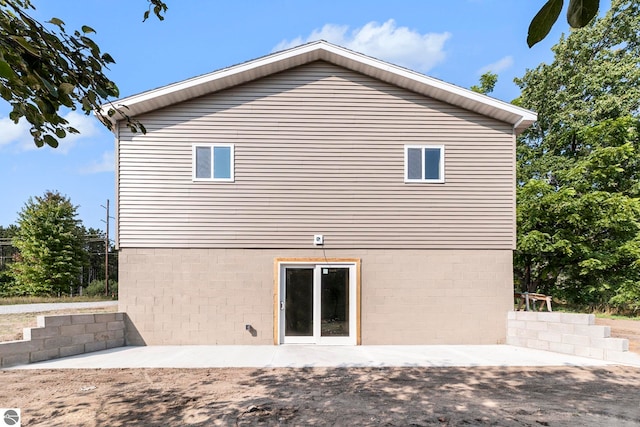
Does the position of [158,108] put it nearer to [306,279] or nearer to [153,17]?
[306,279]

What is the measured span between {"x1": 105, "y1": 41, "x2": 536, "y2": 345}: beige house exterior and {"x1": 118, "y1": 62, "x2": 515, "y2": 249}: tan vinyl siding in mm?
33

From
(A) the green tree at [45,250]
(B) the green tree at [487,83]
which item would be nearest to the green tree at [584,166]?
(B) the green tree at [487,83]

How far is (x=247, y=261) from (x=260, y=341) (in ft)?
6.02

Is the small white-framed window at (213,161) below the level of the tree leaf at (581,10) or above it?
above

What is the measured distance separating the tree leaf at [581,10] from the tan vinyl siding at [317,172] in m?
7.91

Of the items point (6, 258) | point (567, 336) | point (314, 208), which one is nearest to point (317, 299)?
point (314, 208)

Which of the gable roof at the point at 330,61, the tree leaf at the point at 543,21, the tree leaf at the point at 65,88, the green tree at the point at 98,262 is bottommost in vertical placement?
the green tree at the point at 98,262

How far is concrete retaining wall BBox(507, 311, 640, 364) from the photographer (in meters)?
7.45

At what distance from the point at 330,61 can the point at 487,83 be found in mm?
13987

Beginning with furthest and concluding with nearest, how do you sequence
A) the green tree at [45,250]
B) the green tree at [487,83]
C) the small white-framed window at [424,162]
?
the green tree at [45,250]
the green tree at [487,83]
the small white-framed window at [424,162]

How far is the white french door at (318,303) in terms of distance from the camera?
29.0 feet

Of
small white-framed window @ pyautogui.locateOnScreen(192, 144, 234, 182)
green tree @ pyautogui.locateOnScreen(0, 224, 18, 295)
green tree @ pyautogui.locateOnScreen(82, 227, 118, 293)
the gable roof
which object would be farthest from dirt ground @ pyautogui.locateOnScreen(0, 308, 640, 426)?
green tree @ pyautogui.locateOnScreen(82, 227, 118, 293)

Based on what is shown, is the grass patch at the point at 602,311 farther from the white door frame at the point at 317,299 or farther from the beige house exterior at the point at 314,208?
the white door frame at the point at 317,299

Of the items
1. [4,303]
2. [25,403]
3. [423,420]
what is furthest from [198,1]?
[4,303]
